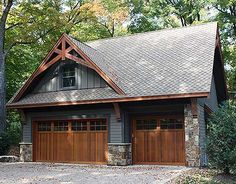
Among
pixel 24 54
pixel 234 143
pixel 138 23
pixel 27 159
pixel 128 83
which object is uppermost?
pixel 138 23

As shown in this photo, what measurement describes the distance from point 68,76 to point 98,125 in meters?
2.92

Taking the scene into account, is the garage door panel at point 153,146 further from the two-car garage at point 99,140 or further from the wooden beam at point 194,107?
the wooden beam at point 194,107

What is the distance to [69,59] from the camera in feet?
52.9

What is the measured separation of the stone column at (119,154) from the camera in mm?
14055

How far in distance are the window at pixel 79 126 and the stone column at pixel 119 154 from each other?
5.75 ft

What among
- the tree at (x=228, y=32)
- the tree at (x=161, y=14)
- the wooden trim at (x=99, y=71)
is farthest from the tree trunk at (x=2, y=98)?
the tree at (x=228, y=32)

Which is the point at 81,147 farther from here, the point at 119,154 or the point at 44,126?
the point at 44,126

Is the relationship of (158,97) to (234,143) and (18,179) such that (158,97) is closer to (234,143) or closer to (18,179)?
(234,143)

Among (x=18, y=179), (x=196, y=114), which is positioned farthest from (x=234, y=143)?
(x=18, y=179)

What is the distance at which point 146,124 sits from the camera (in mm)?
14641

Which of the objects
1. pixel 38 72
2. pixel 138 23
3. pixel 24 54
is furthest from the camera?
pixel 138 23

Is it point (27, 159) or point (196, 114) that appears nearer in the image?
point (196, 114)

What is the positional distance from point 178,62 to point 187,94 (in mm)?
3059

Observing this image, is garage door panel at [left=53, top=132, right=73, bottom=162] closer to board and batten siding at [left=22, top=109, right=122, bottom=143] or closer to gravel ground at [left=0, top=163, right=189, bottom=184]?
board and batten siding at [left=22, top=109, right=122, bottom=143]
